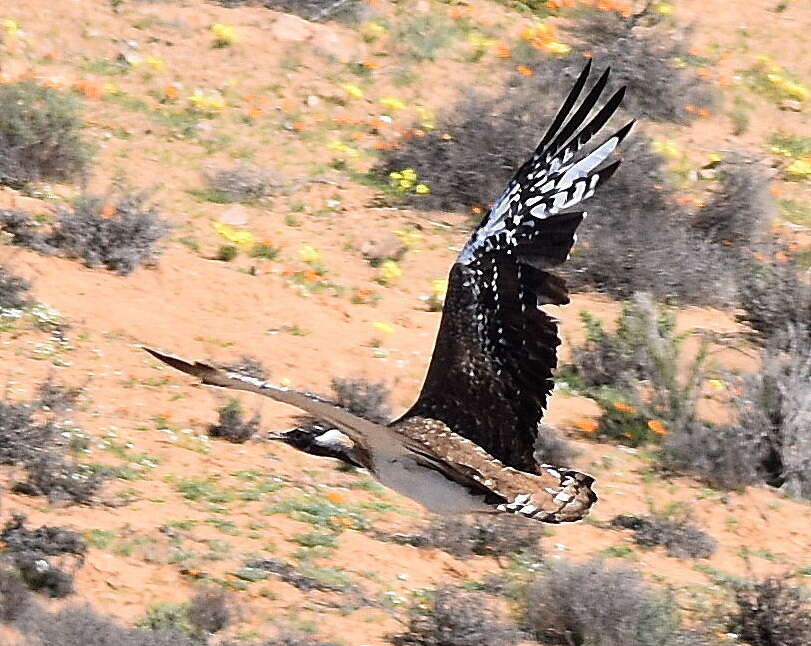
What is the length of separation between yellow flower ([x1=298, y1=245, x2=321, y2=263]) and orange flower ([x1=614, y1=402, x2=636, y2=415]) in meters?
2.37

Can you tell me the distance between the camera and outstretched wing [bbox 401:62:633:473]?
19.2 ft

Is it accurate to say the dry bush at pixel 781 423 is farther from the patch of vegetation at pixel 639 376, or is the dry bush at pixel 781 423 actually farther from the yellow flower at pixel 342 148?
the yellow flower at pixel 342 148

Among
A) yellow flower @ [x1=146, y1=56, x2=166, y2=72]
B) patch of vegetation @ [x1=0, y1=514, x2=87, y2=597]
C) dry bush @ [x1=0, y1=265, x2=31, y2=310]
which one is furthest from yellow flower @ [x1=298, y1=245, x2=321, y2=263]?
patch of vegetation @ [x1=0, y1=514, x2=87, y2=597]

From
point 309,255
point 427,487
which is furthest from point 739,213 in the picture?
point 427,487

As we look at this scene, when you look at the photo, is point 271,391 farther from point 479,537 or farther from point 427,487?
point 479,537

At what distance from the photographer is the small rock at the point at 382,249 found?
1141 centimetres

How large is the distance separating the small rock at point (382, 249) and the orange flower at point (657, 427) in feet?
8.54

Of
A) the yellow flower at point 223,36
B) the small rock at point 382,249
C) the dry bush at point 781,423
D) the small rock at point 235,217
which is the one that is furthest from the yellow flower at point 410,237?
the dry bush at point 781,423

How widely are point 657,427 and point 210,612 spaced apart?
13.1 feet

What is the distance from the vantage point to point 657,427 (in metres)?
9.51

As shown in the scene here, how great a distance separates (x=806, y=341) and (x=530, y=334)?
5.18 metres

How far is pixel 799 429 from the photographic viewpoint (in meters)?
9.43

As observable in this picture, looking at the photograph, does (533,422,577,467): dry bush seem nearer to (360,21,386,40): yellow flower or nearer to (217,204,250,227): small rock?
(217,204,250,227): small rock

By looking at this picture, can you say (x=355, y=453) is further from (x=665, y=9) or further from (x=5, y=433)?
(x=665, y=9)
